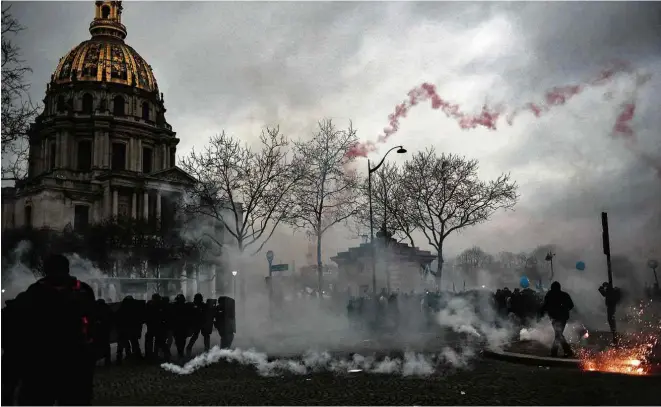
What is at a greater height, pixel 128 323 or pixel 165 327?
pixel 128 323

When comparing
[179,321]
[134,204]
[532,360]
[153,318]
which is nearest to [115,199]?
[134,204]

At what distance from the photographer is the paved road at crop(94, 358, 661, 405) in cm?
718

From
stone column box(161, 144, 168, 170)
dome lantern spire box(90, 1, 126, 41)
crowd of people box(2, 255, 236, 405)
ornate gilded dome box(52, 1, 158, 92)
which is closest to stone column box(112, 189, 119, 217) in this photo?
stone column box(161, 144, 168, 170)

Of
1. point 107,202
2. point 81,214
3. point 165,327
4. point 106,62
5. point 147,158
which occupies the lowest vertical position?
point 165,327

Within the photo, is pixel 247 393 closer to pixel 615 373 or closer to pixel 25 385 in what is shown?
pixel 25 385

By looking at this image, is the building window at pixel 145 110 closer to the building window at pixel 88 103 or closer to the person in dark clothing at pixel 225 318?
the building window at pixel 88 103

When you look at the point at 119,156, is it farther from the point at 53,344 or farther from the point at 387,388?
the point at 53,344

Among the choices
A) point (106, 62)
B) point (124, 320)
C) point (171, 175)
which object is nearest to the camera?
point (124, 320)

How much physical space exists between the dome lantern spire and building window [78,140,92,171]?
1724cm

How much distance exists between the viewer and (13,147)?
19.3 metres

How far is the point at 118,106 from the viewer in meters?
81.8

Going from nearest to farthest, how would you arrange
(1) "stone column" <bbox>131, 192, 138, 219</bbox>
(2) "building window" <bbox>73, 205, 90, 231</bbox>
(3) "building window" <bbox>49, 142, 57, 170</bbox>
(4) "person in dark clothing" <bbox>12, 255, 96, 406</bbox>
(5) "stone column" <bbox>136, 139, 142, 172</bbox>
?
(4) "person in dark clothing" <bbox>12, 255, 96, 406</bbox>, (2) "building window" <bbox>73, 205, 90, 231</bbox>, (1) "stone column" <bbox>131, 192, 138, 219</bbox>, (3) "building window" <bbox>49, 142, 57, 170</bbox>, (5) "stone column" <bbox>136, 139, 142, 172</bbox>

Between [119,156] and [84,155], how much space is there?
4628 millimetres

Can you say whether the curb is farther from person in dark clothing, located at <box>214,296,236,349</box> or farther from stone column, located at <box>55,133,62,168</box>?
stone column, located at <box>55,133,62,168</box>
